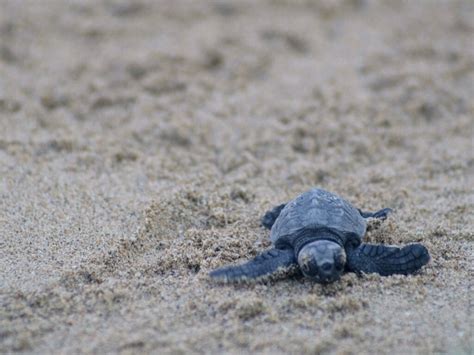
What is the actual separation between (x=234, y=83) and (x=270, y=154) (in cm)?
91

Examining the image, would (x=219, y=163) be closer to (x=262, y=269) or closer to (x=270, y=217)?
(x=270, y=217)

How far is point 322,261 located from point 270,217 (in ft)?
1.97

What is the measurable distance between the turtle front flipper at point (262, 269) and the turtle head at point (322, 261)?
0.07 meters

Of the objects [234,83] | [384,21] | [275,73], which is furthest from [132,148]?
[384,21]

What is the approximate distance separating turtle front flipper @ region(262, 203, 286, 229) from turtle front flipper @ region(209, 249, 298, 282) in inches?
15.4

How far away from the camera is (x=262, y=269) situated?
2.39m

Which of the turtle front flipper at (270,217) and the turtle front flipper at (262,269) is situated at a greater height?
the turtle front flipper at (270,217)

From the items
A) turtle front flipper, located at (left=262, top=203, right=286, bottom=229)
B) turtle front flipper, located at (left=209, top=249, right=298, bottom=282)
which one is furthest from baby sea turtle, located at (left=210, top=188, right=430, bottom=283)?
turtle front flipper, located at (left=262, top=203, right=286, bottom=229)

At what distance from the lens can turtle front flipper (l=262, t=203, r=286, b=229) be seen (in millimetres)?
2873

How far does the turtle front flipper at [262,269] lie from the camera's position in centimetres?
237

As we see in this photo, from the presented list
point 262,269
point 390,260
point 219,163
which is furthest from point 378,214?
point 219,163

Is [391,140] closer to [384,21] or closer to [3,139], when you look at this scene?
[384,21]

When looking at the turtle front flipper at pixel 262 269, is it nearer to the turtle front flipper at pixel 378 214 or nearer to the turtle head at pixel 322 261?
the turtle head at pixel 322 261

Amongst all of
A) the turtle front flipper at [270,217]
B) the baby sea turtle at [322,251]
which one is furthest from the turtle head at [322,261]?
the turtle front flipper at [270,217]
